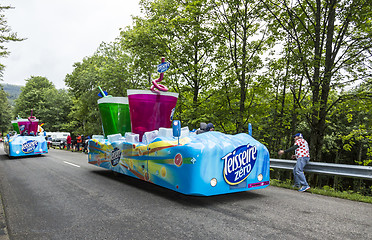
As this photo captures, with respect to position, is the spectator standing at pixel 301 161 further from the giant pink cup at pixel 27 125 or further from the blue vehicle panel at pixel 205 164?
the giant pink cup at pixel 27 125

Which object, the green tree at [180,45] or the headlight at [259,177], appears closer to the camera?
the headlight at [259,177]

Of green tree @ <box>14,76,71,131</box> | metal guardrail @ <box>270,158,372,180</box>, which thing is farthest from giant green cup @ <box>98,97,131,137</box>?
green tree @ <box>14,76,71,131</box>

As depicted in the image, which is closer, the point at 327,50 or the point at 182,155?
the point at 182,155

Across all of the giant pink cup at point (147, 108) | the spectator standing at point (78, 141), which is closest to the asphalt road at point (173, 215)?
the giant pink cup at point (147, 108)

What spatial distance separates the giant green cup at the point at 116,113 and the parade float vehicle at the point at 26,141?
9711mm

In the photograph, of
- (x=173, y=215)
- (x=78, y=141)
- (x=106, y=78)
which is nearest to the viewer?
(x=173, y=215)

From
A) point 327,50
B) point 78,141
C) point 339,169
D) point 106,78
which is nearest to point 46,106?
point 78,141

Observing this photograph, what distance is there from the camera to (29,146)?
15734 mm

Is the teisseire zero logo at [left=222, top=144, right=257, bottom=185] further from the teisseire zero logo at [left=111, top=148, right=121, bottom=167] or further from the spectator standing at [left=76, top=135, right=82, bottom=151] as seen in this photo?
the spectator standing at [left=76, top=135, right=82, bottom=151]

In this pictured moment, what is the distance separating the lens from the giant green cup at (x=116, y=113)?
862 centimetres

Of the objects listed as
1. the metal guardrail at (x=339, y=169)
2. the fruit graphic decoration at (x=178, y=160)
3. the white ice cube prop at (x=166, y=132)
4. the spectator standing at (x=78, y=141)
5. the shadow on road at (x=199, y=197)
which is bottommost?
the spectator standing at (x=78, y=141)

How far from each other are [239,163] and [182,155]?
1.14 metres

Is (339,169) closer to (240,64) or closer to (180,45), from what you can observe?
(240,64)

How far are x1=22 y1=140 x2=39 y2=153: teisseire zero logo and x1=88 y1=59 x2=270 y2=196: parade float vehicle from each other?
10.7m
